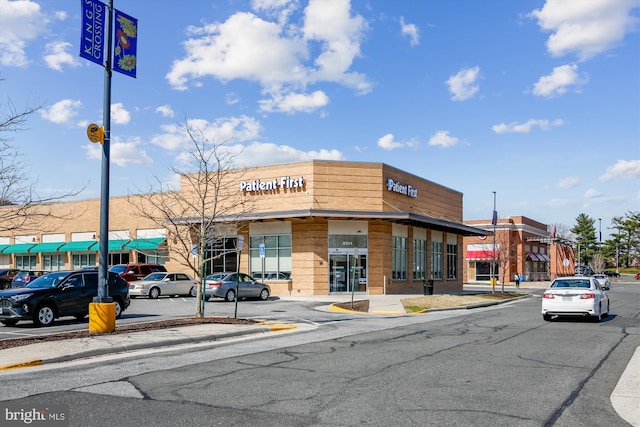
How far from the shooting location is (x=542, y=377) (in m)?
9.65

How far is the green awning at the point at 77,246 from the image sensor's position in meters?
47.0

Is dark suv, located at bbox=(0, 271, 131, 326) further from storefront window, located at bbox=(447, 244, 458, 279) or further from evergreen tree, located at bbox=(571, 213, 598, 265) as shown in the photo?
evergreen tree, located at bbox=(571, 213, 598, 265)

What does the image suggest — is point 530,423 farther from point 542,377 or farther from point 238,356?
point 238,356

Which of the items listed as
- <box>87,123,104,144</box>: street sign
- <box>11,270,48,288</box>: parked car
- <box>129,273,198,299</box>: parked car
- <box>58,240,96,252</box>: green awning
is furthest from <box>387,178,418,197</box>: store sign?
<box>58,240,96,252</box>: green awning

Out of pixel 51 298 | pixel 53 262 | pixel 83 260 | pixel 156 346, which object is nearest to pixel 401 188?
pixel 51 298

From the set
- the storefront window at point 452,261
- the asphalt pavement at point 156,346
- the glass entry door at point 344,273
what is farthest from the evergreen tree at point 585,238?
the asphalt pavement at point 156,346

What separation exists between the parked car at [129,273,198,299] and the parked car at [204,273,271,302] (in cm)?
341

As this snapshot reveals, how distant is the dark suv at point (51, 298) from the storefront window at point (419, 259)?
25.1m

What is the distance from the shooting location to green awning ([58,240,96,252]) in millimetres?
46969

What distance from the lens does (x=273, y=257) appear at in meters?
36.7

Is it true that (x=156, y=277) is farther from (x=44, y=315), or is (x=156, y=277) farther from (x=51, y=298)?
(x=44, y=315)

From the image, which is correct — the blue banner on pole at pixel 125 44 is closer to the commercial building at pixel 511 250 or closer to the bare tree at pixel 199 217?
the bare tree at pixel 199 217

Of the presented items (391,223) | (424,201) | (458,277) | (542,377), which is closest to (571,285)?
(542,377)

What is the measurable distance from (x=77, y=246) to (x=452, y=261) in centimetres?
3080
